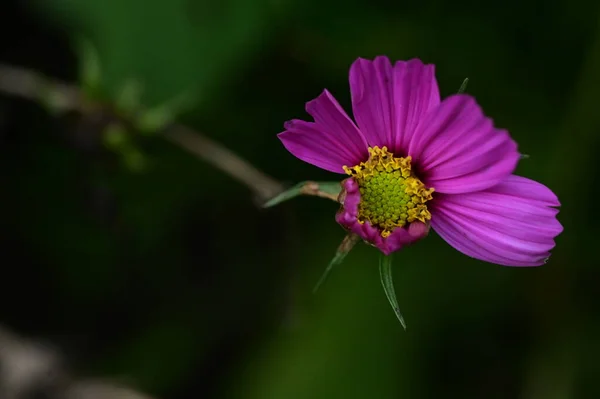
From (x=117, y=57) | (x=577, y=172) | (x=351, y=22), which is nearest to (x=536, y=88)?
(x=577, y=172)

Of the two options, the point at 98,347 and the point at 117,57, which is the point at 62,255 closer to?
the point at 98,347

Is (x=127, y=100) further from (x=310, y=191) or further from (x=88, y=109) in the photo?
(x=310, y=191)

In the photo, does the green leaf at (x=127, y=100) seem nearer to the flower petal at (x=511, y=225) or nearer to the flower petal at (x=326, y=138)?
the flower petal at (x=326, y=138)

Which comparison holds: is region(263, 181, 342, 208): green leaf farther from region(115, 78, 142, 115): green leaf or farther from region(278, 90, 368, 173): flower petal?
region(115, 78, 142, 115): green leaf

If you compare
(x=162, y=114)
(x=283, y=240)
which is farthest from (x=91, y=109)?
(x=283, y=240)

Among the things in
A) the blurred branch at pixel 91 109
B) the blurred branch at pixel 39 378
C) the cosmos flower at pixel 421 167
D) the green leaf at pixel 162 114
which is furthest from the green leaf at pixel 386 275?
the blurred branch at pixel 39 378

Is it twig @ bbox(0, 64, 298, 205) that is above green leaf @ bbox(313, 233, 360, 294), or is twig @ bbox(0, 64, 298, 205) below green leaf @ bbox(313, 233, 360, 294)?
above

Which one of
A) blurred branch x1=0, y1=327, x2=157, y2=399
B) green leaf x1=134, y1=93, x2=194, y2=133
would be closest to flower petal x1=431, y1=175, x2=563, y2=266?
green leaf x1=134, y1=93, x2=194, y2=133
